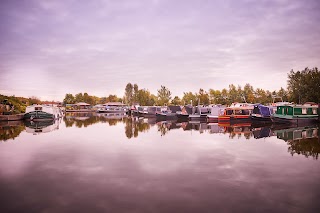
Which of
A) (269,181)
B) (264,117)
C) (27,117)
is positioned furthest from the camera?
(27,117)

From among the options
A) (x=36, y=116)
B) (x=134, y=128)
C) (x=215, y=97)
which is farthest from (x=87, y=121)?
(x=215, y=97)

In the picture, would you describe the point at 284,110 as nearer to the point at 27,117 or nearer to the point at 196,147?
the point at 196,147

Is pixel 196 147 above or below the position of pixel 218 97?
below

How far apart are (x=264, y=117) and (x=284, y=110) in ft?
10.7

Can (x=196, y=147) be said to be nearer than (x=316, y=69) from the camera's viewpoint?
Yes

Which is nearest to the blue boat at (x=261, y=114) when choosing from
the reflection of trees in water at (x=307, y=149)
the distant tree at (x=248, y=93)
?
the reflection of trees in water at (x=307, y=149)

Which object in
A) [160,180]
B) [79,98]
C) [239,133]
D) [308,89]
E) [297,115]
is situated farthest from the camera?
[79,98]

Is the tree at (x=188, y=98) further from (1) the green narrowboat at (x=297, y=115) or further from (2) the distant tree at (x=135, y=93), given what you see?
(1) the green narrowboat at (x=297, y=115)

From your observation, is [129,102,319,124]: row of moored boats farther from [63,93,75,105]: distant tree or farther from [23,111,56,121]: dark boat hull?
[63,93,75,105]: distant tree

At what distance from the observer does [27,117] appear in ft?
135

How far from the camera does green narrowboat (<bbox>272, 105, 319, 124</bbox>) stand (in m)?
31.3

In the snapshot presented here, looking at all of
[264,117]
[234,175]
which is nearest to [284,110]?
[264,117]

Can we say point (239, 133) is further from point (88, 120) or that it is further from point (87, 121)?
point (88, 120)

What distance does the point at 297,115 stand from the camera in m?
32.6
